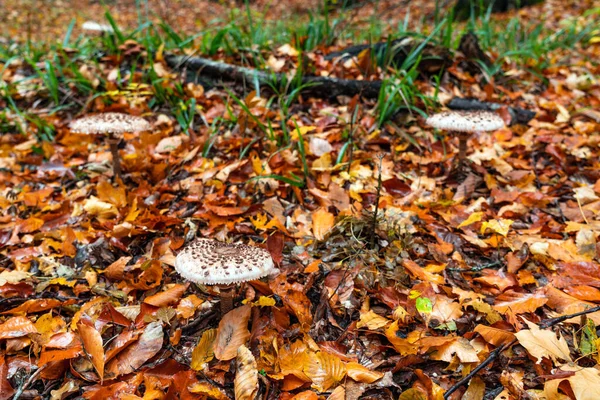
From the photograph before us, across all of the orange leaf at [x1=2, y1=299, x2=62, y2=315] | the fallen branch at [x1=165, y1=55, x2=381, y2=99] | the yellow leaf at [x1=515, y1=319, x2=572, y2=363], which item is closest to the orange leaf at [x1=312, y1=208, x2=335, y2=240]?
the yellow leaf at [x1=515, y1=319, x2=572, y2=363]

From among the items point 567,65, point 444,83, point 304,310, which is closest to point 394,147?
point 444,83

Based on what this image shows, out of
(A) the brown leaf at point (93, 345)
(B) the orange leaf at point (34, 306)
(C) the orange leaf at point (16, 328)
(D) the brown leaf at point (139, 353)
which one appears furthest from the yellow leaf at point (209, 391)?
(B) the orange leaf at point (34, 306)

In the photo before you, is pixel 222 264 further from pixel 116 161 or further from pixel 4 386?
pixel 116 161

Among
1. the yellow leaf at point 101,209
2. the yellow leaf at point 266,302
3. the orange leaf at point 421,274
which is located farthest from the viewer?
the yellow leaf at point 101,209

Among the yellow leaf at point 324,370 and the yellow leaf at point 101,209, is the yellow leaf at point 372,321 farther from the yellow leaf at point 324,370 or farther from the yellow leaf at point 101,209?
the yellow leaf at point 101,209

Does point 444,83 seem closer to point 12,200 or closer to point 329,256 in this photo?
point 329,256
